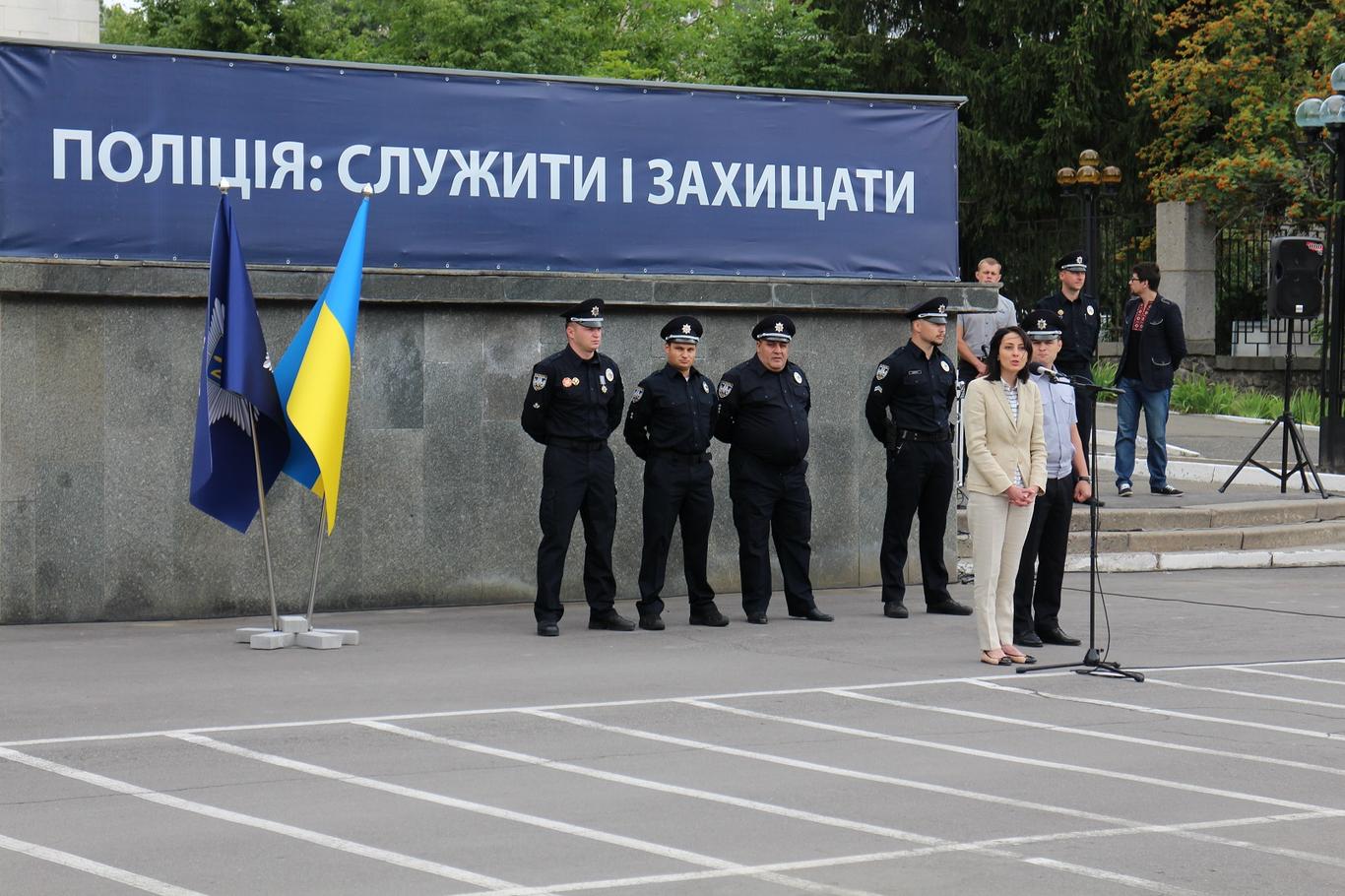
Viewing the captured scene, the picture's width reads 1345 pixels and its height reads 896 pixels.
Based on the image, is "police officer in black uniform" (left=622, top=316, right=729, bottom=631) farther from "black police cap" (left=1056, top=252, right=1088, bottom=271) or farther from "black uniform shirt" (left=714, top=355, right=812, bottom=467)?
"black police cap" (left=1056, top=252, right=1088, bottom=271)

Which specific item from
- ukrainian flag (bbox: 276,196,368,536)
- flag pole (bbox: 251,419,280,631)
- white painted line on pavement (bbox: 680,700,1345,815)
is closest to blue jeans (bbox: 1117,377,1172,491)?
ukrainian flag (bbox: 276,196,368,536)

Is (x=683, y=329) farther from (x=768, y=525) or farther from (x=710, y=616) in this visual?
(x=710, y=616)

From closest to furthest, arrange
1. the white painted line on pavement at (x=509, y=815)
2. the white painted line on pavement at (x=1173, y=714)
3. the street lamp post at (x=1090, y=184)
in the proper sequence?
the white painted line on pavement at (x=509, y=815) → the white painted line on pavement at (x=1173, y=714) → the street lamp post at (x=1090, y=184)

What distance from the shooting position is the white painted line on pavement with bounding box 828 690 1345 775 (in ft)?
25.2

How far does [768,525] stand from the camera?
12211 mm

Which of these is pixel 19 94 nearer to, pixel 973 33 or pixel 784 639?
pixel 784 639

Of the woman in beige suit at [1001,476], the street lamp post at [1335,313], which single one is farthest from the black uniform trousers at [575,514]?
the street lamp post at [1335,313]

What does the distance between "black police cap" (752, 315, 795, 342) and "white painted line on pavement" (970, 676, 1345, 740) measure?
317cm

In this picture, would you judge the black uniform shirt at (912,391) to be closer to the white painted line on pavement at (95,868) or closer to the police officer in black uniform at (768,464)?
the police officer in black uniform at (768,464)

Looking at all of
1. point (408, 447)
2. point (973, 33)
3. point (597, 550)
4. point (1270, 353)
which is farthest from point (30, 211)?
point (973, 33)

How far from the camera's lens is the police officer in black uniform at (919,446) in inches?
487

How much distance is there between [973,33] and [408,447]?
87.4 feet

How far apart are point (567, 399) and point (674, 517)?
1.08m

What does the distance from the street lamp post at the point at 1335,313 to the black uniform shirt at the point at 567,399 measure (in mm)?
10924
